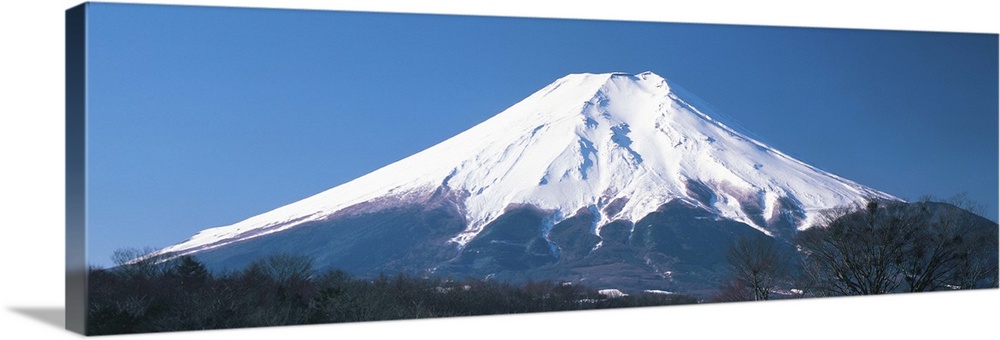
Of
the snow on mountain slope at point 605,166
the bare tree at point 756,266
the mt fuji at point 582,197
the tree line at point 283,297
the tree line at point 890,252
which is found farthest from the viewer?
the tree line at point 890,252

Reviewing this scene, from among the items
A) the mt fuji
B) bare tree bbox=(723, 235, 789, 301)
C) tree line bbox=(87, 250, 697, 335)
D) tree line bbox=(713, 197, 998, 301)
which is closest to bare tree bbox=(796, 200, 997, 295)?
tree line bbox=(713, 197, 998, 301)

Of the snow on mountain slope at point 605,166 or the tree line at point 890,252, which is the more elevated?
the snow on mountain slope at point 605,166

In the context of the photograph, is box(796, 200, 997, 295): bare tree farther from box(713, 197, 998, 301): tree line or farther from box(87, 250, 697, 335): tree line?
box(87, 250, 697, 335): tree line

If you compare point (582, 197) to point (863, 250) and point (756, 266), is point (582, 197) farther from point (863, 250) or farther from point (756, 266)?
point (863, 250)

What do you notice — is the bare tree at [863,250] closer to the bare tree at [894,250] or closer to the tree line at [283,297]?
the bare tree at [894,250]

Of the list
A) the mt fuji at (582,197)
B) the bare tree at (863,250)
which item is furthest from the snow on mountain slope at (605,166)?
the bare tree at (863,250)

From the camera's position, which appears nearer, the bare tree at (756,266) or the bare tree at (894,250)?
the bare tree at (756,266)

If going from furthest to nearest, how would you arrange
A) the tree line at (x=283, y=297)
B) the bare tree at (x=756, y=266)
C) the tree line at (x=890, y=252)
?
the tree line at (x=890, y=252) < the bare tree at (x=756, y=266) < the tree line at (x=283, y=297)

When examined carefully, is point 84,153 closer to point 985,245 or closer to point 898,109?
point 898,109
